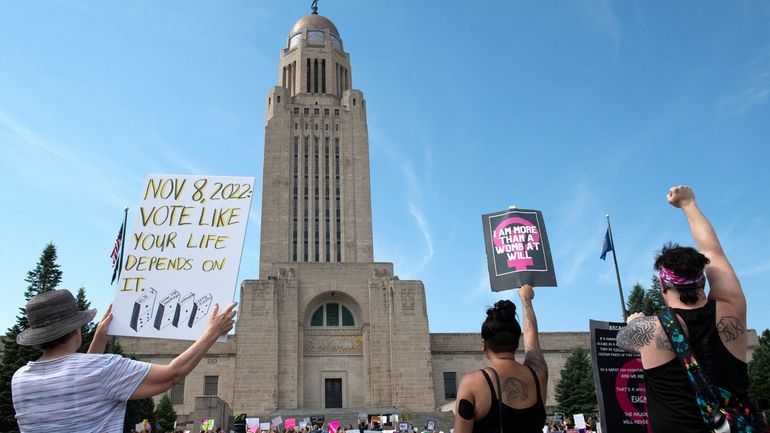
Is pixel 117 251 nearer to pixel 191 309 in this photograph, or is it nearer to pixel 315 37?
pixel 191 309

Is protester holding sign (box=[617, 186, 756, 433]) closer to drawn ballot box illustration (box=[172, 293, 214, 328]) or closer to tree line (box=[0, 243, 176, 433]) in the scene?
drawn ballot box illustration (box=[172, 293, 214, 328])

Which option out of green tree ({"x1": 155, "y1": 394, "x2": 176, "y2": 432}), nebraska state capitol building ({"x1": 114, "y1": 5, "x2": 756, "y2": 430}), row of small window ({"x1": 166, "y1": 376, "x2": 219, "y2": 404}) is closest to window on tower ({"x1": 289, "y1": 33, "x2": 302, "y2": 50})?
nebraska state capitol building ({"x1": 114, "y1": 5, "x2": 756, "y2": 430})

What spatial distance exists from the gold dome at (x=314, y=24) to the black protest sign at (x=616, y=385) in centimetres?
5588

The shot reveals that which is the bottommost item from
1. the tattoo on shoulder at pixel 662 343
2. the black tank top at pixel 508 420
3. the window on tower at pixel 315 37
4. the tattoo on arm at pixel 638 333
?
the black tank top at pixel 508 420

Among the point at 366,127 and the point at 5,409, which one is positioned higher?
the point at 366,127

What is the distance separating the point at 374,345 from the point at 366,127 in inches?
837

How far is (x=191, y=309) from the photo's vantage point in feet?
14.1

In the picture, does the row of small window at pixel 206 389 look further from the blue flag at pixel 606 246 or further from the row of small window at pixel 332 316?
the blue flag at pixel 606 246

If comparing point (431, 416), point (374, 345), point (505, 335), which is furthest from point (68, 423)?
point (374, 345)

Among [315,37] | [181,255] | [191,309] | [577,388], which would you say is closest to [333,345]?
[577,388]

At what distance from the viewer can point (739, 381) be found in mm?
3168

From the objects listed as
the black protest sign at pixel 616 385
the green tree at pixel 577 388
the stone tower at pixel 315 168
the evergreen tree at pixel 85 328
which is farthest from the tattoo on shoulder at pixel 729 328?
the stone tower at pixel 315 168

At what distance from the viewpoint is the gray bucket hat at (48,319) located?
9.91 feet

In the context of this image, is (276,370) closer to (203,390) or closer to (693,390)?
(203,390)
